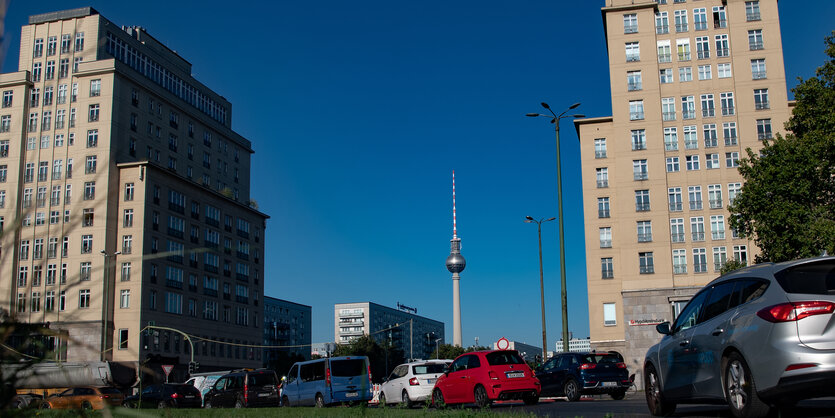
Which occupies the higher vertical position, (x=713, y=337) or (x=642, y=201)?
(x=642, y=201)

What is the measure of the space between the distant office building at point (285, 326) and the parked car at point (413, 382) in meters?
130

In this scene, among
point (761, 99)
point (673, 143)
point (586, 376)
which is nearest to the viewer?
point (586, 376)

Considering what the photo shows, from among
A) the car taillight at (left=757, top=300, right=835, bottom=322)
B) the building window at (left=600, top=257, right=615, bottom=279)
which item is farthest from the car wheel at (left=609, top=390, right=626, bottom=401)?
the building window at (left=600, top=257, right=615, bottom=279)

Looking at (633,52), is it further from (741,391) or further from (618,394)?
(741,391)

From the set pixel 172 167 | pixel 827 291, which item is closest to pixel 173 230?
pixel 172 167

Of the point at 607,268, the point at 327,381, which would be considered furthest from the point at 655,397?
the point at 607,268

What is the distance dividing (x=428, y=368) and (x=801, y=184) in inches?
645

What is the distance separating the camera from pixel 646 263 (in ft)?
181

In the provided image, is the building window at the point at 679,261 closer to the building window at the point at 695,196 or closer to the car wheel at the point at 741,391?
the building window at the point at 695,196

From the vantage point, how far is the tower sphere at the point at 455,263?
149 meters

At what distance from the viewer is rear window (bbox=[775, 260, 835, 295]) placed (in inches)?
279

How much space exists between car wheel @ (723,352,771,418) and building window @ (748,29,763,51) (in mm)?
55074

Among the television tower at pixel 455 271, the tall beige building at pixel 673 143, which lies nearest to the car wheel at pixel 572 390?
the tall beige building at pixel 673 143

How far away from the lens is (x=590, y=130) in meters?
61.0
